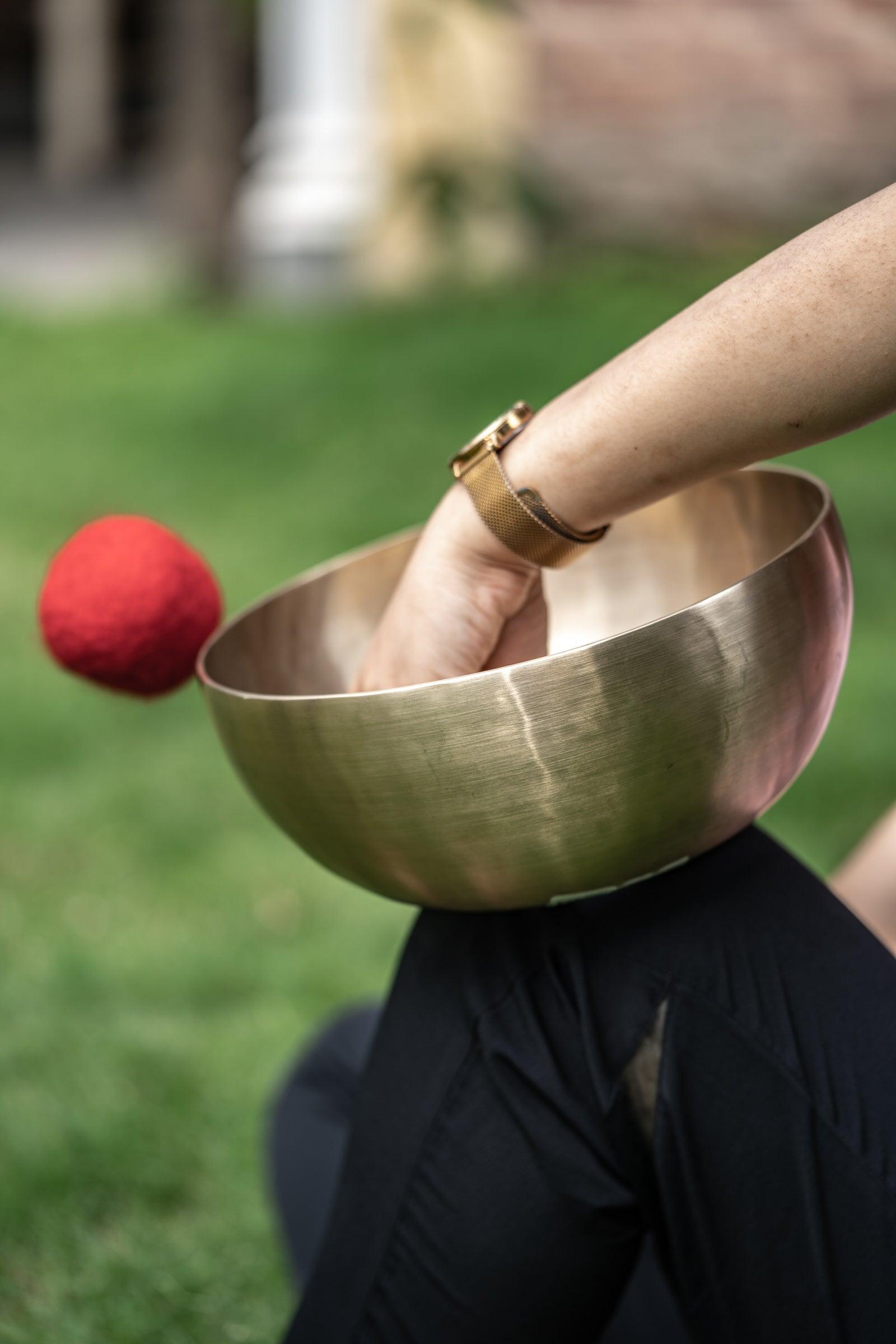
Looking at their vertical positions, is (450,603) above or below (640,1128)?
above

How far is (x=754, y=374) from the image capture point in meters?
0.59

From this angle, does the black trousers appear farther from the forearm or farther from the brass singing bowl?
the forearm

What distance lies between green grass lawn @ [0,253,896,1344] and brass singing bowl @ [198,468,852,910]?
0.86ft

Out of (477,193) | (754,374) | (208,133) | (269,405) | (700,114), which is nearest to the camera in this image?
(754,374)

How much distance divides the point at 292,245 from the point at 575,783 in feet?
15.6

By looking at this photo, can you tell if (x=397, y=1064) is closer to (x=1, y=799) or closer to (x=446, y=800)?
(x=446, y=800)

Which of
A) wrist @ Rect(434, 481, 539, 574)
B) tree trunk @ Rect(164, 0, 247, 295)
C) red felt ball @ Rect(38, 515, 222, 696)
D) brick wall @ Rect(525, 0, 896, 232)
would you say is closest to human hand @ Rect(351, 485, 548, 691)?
wrist @ Rect(434, 481, 539, 574)

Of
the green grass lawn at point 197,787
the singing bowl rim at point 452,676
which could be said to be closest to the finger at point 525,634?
the singing bowl rim at point 452,676

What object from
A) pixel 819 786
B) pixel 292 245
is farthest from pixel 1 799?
pixel 292 245

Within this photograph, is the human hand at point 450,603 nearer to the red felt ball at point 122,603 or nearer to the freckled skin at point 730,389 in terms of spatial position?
the freckled skin at point 730,389

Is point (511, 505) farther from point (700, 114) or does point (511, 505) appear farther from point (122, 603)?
point (700, 114)

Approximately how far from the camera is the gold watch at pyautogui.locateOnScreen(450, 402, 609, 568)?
665 millimetres

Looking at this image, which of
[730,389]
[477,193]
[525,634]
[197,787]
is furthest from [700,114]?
[730,389]

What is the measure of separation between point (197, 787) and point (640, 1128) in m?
1.66
